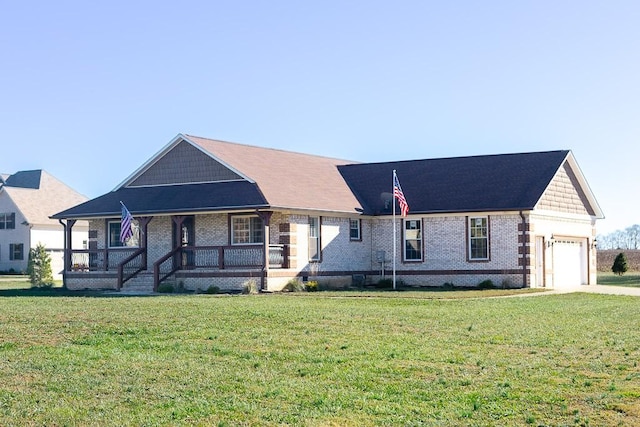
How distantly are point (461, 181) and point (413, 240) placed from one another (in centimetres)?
345

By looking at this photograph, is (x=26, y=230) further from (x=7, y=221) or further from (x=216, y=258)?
(x=216, y=258)

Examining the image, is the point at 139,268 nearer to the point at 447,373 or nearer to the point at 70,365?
the point at 70,365

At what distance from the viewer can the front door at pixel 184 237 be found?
37.6 meters

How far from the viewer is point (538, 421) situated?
1209 cm

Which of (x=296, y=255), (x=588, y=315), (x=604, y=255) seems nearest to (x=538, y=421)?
(x=588, y=315)

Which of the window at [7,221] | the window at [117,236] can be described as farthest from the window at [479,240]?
the window at [7,221]

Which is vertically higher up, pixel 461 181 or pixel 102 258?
pixel 461 181

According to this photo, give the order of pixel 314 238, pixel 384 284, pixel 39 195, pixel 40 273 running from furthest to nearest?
1. pixel 39 195
2. pixel 40 273
3. pixel 384 284
4. pixel 314 238

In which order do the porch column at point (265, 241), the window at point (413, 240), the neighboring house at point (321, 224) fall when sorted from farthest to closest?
the window at point (413, 240), the neighboring house at point (321, 224), the porch column at point (265, 241)

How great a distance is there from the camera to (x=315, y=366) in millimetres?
15844

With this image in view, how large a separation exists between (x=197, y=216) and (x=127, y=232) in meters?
3.09

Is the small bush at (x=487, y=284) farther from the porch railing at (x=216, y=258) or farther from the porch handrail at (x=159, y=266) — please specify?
the porch handrail at (x=159, y=266)

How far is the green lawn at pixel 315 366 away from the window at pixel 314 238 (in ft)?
42.5

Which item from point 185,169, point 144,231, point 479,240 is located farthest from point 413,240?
point 144,231
